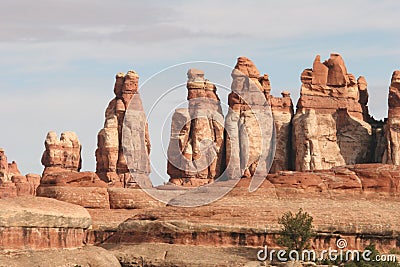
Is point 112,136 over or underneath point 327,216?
over

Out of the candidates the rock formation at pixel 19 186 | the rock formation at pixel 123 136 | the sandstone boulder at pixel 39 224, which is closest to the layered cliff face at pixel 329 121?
the rock formation at pixel 123 136

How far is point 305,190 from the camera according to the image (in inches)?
3964

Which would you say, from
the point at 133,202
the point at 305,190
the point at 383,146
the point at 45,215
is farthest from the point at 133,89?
the point at 45,215

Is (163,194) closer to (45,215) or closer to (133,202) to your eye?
(133,202)

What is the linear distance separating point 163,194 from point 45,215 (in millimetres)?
32194

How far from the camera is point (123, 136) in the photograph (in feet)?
517

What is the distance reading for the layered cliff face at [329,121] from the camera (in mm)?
138875

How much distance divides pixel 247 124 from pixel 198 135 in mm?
6309

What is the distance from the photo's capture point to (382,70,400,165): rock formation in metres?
132

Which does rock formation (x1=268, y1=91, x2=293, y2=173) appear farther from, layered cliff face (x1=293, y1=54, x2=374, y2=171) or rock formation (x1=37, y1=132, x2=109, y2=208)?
rock formation (x1=37, y1=132, x2=109, y2=208)

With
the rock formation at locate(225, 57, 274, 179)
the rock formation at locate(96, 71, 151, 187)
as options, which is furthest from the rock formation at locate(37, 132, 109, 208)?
the rock formation at locate(96, 71, 151, 187)

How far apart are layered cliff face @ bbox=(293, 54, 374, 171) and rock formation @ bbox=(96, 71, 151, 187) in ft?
72.9

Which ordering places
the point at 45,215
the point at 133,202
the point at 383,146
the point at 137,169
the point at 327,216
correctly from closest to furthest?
the point at 45,215 → the point at 327,216 → the point at 133,202 → the point at 383,146 → the point at 137,169

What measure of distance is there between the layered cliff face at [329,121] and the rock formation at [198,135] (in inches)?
362
